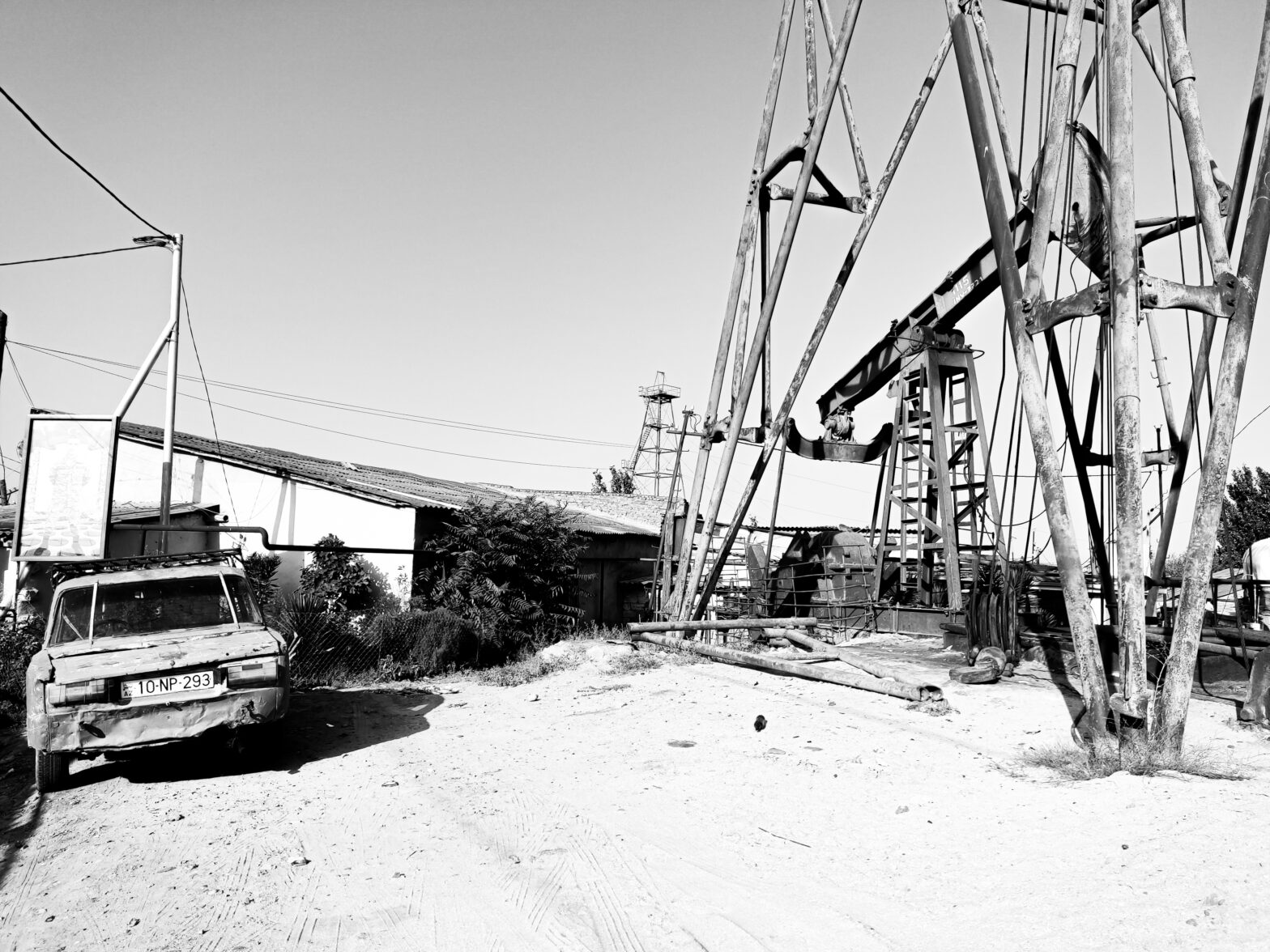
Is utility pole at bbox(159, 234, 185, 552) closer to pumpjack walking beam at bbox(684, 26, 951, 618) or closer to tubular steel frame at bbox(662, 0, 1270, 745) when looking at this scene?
pumpjack walking beam at bbox(684, 26, 951, 618)

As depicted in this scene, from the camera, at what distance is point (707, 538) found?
13695 millimetres

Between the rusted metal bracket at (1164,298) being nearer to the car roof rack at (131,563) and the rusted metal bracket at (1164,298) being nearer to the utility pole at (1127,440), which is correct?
the utility pole at (1127,440)

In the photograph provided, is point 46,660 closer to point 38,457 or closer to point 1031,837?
point 38,457

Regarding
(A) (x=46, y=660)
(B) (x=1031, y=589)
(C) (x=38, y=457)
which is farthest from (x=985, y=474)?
(C) (x=38, y=457)

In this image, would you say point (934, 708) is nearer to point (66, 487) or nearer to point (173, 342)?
point (66, 487)

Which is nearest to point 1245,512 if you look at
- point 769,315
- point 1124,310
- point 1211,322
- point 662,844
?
point 769,315

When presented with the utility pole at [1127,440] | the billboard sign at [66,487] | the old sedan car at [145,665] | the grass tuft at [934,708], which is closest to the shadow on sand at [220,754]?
the old sedan car at [145,665]

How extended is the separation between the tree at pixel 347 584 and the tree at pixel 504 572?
81cm

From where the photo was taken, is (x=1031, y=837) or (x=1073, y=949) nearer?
(x=1073, y=949)

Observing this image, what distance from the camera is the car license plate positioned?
655cm

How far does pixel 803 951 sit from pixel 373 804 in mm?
3495

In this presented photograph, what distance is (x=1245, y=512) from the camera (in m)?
31.7

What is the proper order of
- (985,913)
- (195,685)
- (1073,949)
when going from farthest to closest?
(195,685) → (985,913) → (1073,949)

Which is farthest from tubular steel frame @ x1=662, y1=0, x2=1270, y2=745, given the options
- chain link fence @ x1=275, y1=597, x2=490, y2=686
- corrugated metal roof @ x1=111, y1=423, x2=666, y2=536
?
corrugated metal roof @ x1=111, y1=423, x2=666, y2=536
